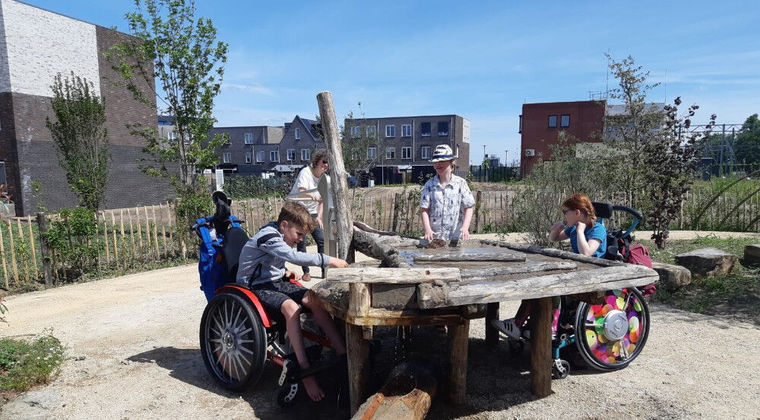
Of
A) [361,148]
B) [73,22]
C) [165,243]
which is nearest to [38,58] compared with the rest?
[73,22]

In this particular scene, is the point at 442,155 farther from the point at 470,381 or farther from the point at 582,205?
the point at 470,381

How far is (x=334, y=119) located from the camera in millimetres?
5262

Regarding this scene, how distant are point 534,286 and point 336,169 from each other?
110 inches

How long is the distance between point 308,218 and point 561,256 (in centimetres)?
A: 200

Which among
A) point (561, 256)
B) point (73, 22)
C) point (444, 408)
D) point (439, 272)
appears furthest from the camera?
point (73, 22)

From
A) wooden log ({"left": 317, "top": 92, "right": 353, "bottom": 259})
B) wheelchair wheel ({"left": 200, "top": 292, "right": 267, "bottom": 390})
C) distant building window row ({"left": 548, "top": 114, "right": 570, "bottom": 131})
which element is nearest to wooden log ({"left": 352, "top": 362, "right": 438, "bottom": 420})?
wheelchair wheel ({"left": 200, "top": 292, "right": 267, "bottom": 390})

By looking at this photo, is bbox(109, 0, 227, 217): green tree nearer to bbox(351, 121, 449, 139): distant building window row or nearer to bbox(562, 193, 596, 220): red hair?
bbox(562, 193, 596, 220): red hair

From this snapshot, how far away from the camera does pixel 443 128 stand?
178 feet

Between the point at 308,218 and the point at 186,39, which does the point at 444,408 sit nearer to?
the point at 308,218

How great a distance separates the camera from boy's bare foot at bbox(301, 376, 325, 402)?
3423 millimetres

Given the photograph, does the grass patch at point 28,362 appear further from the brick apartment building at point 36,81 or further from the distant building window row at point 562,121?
the distant building window row at point 562,121

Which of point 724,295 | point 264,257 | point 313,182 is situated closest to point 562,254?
point 264,257

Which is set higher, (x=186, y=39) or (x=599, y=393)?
(x=186, y=39)

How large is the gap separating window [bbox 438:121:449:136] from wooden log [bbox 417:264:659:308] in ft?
170
